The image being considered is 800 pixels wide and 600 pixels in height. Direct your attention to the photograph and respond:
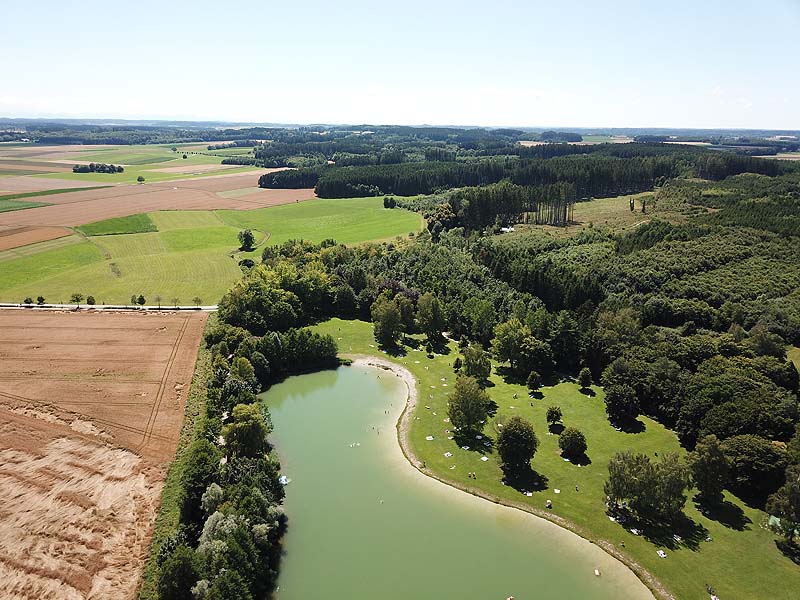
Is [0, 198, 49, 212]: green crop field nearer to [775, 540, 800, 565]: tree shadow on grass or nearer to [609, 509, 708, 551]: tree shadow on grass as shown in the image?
[609, 509, 708, 551]: tree shadow on grass

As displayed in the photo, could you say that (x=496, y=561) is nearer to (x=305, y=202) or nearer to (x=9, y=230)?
(x=9, y=230)

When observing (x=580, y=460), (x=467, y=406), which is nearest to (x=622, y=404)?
(x=580, y=460)

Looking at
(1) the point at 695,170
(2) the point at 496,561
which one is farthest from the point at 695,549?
(1) the point at 695,170

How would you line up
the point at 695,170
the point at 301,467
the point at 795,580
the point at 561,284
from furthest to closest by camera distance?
1. the point at 695,170
2. the point at 561,284
3. the point at 301,467
4. the point at 795,580

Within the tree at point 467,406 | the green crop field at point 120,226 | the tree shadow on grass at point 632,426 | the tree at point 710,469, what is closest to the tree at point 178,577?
the tree at point 467,406

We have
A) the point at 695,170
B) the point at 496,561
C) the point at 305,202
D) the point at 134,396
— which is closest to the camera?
the point at 496,561

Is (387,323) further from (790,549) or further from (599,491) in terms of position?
(790,549)

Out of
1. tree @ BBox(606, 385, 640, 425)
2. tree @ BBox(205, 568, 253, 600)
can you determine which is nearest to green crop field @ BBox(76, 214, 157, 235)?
tree @ BBox(205, 568, 253, 600)

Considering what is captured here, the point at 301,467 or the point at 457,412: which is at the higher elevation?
the point at 457,412

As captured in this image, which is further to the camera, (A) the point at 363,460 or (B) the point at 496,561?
(A) the point at 363,460
